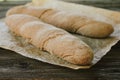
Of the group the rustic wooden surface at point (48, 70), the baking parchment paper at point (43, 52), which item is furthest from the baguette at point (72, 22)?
the rustic wooden surface at point (48, 70)

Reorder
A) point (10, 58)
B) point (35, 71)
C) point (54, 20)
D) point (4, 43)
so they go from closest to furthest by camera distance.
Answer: point (35, 71)
point (10, 58)
point (4, 43)
point (54, 20)

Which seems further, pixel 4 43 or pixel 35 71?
pixel 4 43

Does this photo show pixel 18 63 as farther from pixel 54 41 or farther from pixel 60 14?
pixel 60 14

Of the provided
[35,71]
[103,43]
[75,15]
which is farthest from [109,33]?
[35,71]

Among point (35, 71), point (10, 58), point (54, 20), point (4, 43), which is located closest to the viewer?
point (35, 71)

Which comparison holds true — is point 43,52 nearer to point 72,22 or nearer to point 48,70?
point 48,70

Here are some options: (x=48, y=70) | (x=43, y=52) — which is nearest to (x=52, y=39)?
(x=43, y=52)
